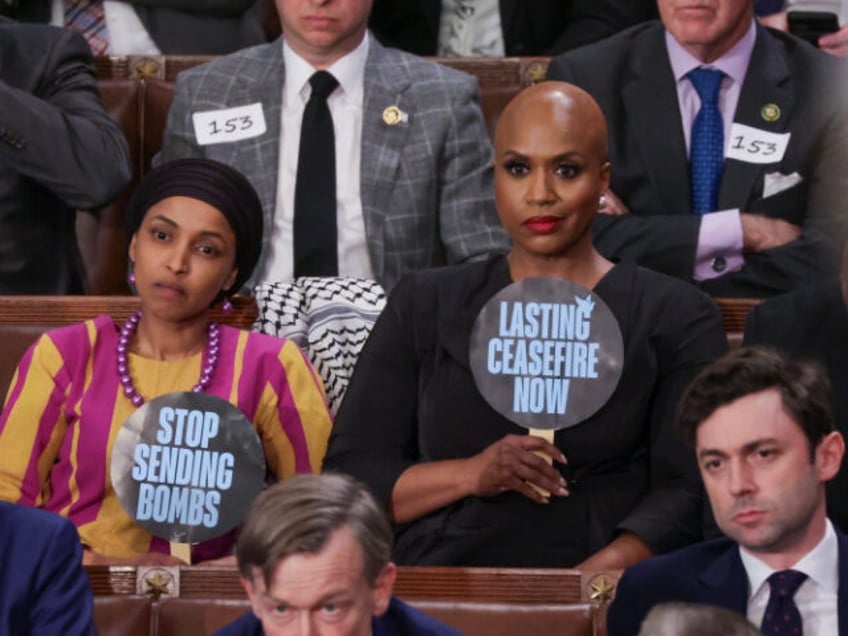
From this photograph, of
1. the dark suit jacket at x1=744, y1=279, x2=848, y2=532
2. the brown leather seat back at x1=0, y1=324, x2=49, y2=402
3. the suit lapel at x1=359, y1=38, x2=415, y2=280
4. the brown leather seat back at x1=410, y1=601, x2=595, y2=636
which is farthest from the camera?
the suit lapel at x1=359, y1=38, x2=415, y2=280

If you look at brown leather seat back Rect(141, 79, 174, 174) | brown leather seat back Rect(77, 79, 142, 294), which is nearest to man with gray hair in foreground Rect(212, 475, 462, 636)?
brown leather seat back Rect(77, 79, 142, 294)

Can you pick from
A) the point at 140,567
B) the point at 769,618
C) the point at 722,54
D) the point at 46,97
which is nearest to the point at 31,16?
the point at 46,97

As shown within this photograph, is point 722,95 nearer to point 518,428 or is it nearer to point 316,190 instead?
point 316,190

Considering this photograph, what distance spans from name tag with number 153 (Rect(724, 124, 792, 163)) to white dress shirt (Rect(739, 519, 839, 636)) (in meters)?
1.10

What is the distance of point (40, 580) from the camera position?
2.00 meters

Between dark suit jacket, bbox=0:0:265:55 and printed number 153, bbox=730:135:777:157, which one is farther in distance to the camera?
dark suit jacket, bbox=0:0:265:55

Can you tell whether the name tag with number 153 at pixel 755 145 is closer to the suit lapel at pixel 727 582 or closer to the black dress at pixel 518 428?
the black dress at pixel 518 428

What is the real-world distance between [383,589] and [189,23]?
2.00 metres

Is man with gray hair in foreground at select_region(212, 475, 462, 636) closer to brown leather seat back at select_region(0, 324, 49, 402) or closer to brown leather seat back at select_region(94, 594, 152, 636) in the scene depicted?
brown leather seat back at select_region(94, 594, 152, 636)

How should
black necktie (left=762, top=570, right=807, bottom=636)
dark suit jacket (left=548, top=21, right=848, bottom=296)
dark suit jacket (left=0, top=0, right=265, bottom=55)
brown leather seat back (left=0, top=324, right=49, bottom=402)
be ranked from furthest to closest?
dark suit jacket (left=0, top=0, right=265, bottom=55) < dark suit jacket (left=548, top=21, right=848, bottom=296) < brown leather seat back (left=0, top=324, right=49, bottom=402) < black necktie (left=762, top=570, right=807, bottom=636)

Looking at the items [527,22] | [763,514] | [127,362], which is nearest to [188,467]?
[127,362]

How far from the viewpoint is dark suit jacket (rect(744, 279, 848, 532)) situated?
240 centimetres

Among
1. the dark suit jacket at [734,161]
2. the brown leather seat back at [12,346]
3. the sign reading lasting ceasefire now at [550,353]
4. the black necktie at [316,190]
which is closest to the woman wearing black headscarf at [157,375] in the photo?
the brown leather seat back at [12,346]

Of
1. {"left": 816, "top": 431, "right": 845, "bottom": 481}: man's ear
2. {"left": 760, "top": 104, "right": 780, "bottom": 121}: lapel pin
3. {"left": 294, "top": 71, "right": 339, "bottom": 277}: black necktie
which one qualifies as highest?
{"left": 760, "top": 104, "right": 780, "bottom": 121}: lapel pin
